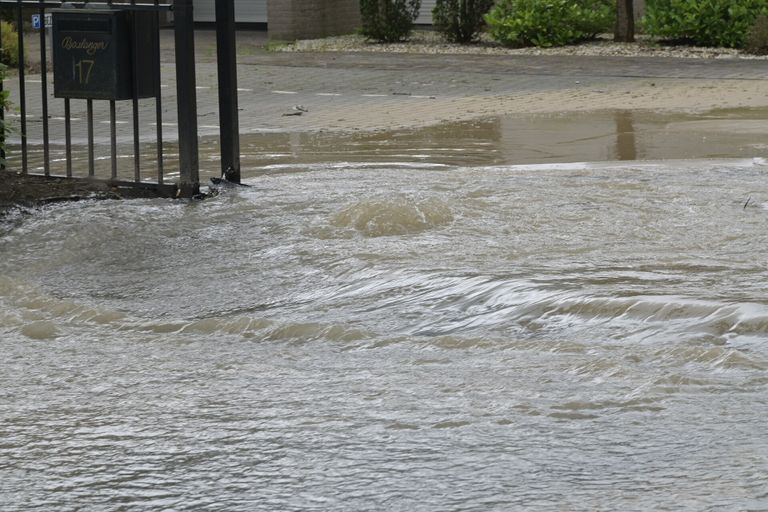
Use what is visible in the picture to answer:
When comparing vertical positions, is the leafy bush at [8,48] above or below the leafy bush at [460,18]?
below

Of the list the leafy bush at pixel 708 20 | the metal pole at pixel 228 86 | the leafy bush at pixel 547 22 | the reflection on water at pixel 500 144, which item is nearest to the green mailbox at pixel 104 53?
the metal pole at pixel 228 86

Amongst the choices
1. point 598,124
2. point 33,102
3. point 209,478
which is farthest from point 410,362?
point 33,102

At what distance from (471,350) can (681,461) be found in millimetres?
1431

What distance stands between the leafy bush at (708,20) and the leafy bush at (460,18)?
350 cm

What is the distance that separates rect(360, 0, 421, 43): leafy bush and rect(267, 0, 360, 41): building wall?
194cm

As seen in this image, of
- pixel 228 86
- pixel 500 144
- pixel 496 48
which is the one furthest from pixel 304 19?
pixel 228 86

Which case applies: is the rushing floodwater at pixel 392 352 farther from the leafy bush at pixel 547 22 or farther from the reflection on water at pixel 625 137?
the leafy bush at pixel 547 22

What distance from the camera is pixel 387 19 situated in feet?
82.7

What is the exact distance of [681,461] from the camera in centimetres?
416

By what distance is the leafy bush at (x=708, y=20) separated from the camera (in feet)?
70.5

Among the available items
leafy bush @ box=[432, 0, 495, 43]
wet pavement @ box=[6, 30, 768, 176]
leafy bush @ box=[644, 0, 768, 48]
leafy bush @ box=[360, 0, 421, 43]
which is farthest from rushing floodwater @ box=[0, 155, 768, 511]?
leafy bush @ box=[360, 0, 421, 43]

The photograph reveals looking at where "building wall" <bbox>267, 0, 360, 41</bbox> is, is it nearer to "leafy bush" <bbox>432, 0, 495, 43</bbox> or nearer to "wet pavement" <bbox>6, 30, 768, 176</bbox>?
"leafy bush" <bbox>432, 0, 495, 43</bbox>

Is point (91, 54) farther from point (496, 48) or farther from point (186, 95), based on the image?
point (496, 48)

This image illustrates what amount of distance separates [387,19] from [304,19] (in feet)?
8.68
